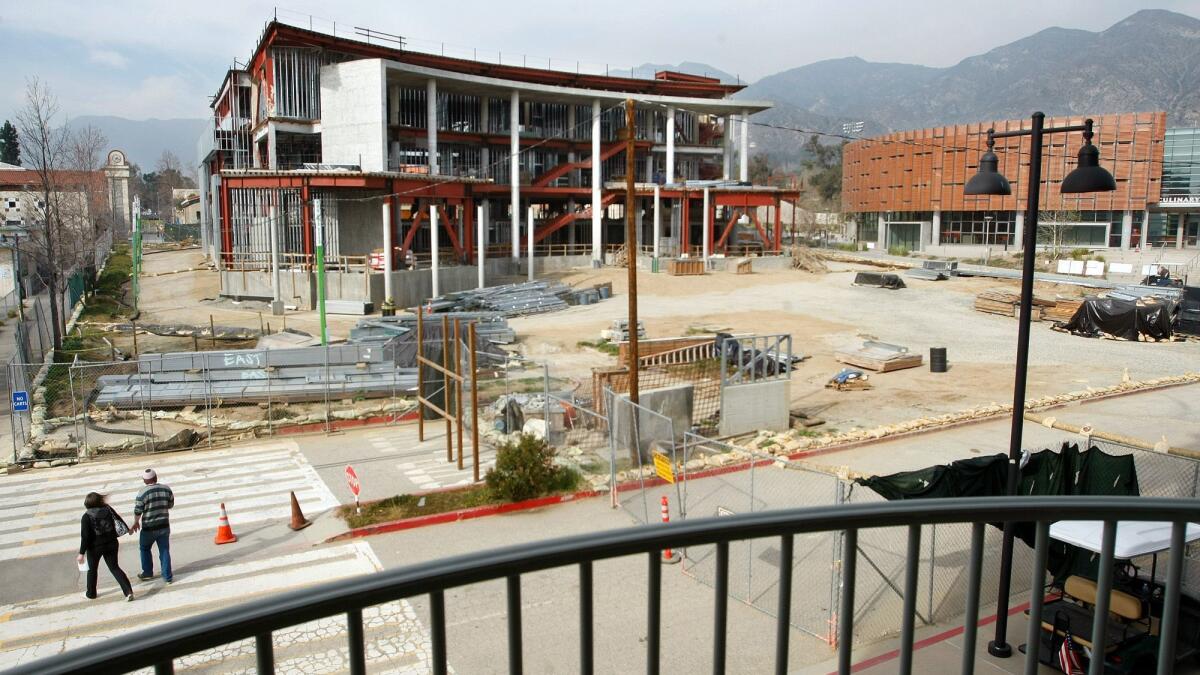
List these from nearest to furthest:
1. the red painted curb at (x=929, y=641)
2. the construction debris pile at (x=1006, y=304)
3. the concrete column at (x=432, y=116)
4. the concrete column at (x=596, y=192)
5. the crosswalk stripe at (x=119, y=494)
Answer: the red painted curb at (x=929, y=641) < the crosswalk stripe at (x=119, y=494) < the construction debris pile at (x=1006, y=304) < the concrete column at (x=432, y=116) < the concrete column at (x=596, y=192)

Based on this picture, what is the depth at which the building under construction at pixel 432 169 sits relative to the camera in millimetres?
48938

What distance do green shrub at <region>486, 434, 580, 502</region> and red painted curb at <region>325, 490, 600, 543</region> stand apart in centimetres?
18

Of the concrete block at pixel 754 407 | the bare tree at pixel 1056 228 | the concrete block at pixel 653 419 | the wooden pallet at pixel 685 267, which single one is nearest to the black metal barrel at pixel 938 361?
the concrete block at pixel 754 407

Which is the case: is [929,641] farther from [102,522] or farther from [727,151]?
[727,151]

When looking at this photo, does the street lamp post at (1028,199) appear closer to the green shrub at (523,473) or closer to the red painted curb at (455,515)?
the red painted curb at (455,515)

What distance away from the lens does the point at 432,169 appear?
5944cm

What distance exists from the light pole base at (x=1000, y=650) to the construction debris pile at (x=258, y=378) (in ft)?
61.5

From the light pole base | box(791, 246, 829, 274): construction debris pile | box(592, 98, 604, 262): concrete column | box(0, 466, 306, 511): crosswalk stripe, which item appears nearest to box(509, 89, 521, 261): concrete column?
box(592, 98, 604, 262): concrete column

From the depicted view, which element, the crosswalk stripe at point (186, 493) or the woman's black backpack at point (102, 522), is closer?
the woman's black backpack at point (102, 522)

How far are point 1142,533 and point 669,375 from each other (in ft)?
53.9

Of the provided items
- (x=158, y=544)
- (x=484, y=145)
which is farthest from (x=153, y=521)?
(x=484, y=145)

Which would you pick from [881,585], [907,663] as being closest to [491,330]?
[881,585]

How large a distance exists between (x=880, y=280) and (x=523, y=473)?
151ft

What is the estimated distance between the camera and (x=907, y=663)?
2975 millimetres
